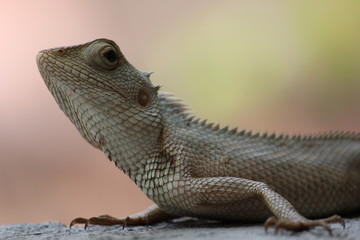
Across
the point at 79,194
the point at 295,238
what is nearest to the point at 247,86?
the point at 79,194

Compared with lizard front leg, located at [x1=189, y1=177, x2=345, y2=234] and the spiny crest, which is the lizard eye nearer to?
the spiny crest

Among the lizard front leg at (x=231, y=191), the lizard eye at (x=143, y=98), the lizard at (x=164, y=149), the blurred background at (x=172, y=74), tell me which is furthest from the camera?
the blurred background at (x=172, y=74)

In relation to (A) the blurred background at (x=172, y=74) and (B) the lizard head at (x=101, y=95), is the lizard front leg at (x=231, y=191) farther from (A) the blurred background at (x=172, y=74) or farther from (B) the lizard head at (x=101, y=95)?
(A) the blurred background at (x=172, y=74)

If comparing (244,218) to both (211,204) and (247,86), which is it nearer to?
(211,204)

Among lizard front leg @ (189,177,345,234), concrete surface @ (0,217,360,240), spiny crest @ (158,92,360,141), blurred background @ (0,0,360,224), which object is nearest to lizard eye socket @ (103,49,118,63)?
spiny crest @ (158,92,360,141)

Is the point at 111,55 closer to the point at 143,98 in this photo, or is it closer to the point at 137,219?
the point at 143,98

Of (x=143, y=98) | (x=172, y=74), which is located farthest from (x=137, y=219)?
(x=172, y=74)

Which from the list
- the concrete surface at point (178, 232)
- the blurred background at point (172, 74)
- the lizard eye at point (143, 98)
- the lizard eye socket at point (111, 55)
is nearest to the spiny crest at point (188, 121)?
the lizard eye at point (143, 98)
